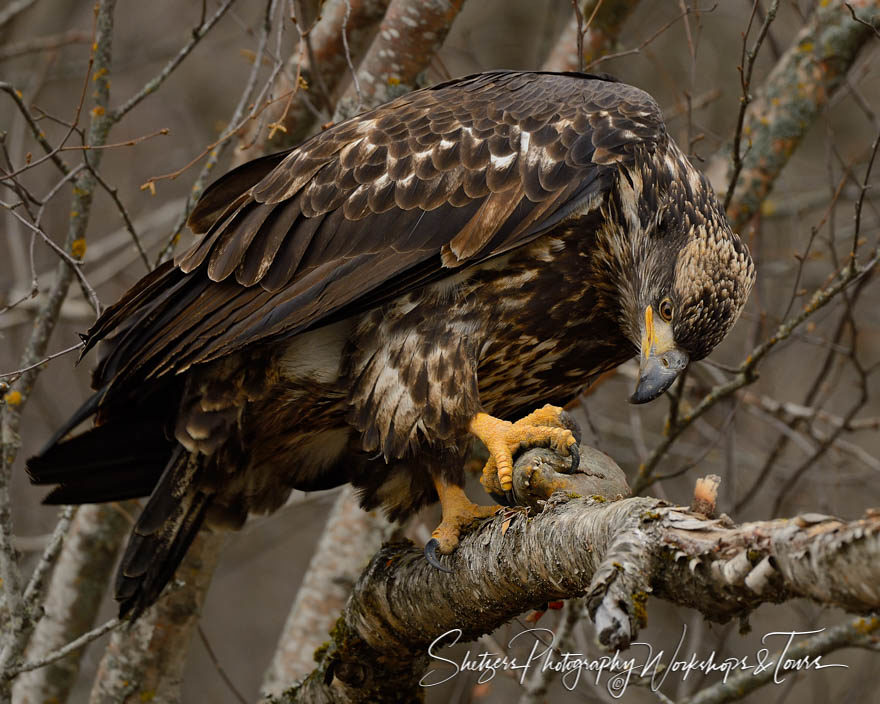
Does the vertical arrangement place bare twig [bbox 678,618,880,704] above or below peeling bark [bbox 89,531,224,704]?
below

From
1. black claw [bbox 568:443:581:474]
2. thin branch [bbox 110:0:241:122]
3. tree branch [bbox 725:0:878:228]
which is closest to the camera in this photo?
black claw [bbox 568:443:581:474]

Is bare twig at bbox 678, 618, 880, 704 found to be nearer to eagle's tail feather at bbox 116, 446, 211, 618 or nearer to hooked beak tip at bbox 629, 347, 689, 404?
hooked beak tip at bbox 629, 347, 689, 404

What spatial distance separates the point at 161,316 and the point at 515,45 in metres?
4.94

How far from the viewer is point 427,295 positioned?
3.37m

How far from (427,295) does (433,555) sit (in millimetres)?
829

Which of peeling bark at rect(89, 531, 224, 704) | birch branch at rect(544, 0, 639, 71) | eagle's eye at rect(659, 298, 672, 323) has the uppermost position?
birch branch at rect(544, 0, 639, 71)

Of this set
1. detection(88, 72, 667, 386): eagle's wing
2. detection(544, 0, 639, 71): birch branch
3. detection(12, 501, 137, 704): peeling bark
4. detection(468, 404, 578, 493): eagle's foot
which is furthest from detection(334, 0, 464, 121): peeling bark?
detection(12, 501, 137, 704): peeling bark

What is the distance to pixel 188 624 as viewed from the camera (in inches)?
171

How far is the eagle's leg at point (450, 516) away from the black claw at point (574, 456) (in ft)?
1.14

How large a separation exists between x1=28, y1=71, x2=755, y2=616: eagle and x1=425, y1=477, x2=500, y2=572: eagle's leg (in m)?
0.01

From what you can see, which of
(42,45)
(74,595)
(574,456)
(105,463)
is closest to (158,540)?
(105,463)

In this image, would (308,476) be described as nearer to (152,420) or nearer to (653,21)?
(152,420)

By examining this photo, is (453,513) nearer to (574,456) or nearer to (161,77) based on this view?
(574,456)

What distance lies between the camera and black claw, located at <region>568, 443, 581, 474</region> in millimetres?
2984
